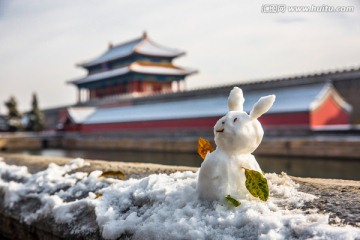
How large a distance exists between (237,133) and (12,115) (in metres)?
28.3

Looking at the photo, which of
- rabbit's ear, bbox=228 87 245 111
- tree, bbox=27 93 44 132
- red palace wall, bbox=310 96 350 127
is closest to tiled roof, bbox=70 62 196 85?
tree, bbox=27 93 44 132

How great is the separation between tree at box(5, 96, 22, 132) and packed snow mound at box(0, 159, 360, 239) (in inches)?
1020

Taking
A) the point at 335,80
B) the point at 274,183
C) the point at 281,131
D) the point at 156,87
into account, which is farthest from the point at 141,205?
the point at 156,87

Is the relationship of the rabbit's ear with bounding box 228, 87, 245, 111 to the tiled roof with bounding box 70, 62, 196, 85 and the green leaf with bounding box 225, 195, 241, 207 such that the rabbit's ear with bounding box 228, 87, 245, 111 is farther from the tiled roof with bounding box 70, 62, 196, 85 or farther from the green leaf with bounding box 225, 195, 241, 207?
the tiled roof with bounding box 70, 62, 196, 85

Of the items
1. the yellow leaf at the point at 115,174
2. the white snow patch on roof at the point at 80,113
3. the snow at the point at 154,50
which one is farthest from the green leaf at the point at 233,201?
the snow at the point at 154,50

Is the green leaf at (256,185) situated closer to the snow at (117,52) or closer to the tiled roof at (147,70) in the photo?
the tiled roof at (147,70)

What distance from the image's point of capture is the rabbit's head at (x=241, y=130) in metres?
2.21

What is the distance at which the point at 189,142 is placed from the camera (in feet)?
51.8

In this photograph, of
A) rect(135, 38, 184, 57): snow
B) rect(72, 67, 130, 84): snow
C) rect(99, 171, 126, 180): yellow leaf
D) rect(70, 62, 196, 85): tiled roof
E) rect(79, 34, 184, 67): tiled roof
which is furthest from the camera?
rect(79, 34, 184, 67): tiled roof

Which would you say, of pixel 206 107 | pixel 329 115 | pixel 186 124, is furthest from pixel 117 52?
pixel 329 115

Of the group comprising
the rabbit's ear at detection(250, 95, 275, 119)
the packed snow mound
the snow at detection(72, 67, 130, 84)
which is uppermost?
the snow at detection(72, 67, 130, 84)

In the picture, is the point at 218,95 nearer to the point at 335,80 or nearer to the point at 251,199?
the point at 335,80

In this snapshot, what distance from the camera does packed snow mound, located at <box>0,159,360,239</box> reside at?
189cm

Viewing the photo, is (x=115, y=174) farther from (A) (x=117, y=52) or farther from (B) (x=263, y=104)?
(A) (x=117, y=52)
